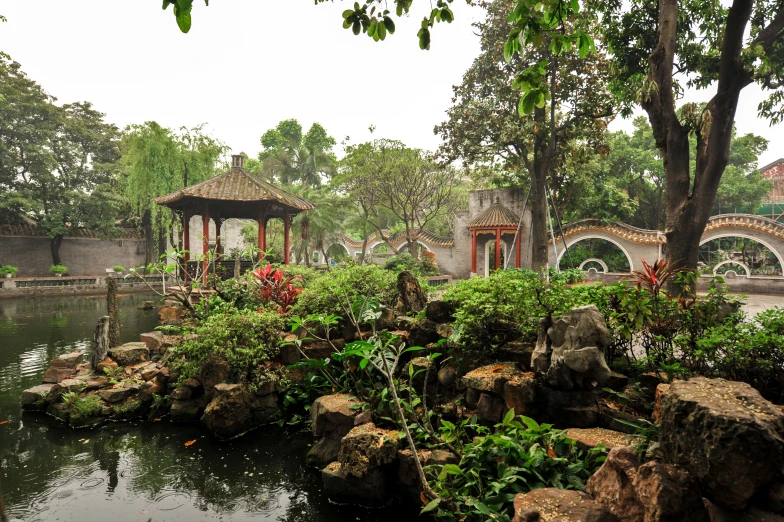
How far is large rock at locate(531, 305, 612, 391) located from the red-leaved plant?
15.3ft

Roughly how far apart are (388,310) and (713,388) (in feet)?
13.2

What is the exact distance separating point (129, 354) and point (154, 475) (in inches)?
140

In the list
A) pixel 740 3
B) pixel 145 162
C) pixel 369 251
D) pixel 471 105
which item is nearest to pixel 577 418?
pixel 740 3

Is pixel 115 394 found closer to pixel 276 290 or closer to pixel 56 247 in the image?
pixel 276 290

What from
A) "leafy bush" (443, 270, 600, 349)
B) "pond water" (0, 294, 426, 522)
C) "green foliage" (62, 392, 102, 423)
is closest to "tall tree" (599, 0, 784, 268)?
"leafy bush" (443, 270, 600, 349)

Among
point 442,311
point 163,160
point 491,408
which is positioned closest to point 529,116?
point 442,311

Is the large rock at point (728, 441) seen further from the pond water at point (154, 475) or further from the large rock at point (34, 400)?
the large rock at point (34, 400)

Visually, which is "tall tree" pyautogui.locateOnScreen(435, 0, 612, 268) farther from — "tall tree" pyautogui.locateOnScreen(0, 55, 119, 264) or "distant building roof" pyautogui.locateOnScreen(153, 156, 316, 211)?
"tall tree" pyautogui.locateOnScreen(0, 55, 119, 264)

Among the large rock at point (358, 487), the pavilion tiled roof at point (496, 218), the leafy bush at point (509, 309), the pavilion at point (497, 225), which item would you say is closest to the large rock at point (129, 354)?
the large rock at point (358, 487)

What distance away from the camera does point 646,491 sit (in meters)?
2.37

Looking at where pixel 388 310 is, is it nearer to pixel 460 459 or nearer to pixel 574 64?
pixel 460 459

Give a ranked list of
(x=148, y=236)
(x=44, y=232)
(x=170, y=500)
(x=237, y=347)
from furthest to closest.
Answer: (x=148, y=236) → (x=44, y=232) → (x=237, y=347) → (x=170, y=500)

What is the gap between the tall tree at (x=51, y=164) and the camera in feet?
70.5

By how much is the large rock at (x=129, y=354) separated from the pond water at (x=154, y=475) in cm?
135
